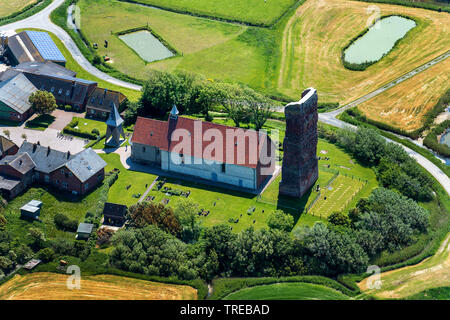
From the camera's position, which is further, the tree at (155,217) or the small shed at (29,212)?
the small shed at (29,212)

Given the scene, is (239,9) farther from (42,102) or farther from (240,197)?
(240,197)

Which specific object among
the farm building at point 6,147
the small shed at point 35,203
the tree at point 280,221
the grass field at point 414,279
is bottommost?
the small shed at point 35,203

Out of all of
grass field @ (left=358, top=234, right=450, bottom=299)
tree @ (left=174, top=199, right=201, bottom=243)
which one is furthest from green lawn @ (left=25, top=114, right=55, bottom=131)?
grass field @ (left=358, top=234, right=450, bottom=299)

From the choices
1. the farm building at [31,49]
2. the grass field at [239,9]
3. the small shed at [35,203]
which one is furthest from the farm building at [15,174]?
the grass field at [239,9]

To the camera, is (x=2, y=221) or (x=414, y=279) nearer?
(x=414, y=279)

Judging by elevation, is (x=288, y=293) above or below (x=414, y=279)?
below

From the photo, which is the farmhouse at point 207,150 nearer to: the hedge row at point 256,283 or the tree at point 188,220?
the tree at point 188,220

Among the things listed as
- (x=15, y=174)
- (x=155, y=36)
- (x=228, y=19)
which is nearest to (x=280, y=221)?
(x=15, y=174)
